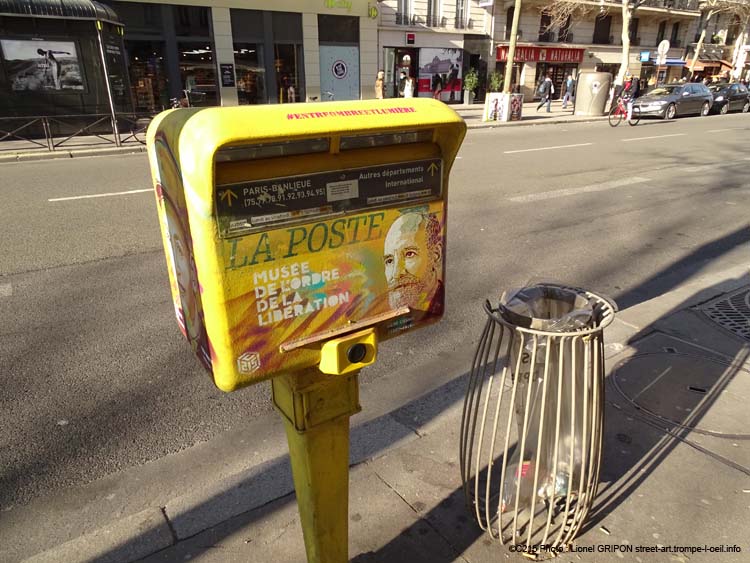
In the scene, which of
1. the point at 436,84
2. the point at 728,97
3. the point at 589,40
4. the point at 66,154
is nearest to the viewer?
the point at 66,154

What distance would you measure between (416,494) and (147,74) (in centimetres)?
2047

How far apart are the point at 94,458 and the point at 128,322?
165 centimetres

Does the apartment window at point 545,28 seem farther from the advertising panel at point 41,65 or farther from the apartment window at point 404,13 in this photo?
the advertising panel at point 41,65

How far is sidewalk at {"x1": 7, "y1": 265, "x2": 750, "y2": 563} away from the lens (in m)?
2.19

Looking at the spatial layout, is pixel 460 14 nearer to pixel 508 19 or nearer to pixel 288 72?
pixel 508 19

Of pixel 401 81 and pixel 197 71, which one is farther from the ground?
pixel 197 71

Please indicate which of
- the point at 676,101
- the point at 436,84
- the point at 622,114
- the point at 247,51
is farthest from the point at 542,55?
the point at 247,51

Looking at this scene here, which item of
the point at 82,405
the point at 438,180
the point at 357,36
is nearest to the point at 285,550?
the point at 438,180

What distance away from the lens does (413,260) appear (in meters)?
1.63

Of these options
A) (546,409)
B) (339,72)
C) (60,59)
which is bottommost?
(546,409)

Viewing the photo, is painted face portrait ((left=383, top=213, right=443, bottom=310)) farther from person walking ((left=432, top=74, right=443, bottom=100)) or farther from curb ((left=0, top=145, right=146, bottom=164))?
person walking ((left=432, top=74, right=443, bottom=100))

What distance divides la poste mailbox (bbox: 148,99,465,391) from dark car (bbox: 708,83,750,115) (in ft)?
90.6

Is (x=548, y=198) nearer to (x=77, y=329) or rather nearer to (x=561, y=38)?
(x=77, y=329)

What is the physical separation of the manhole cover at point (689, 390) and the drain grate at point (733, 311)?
1.98 ft
